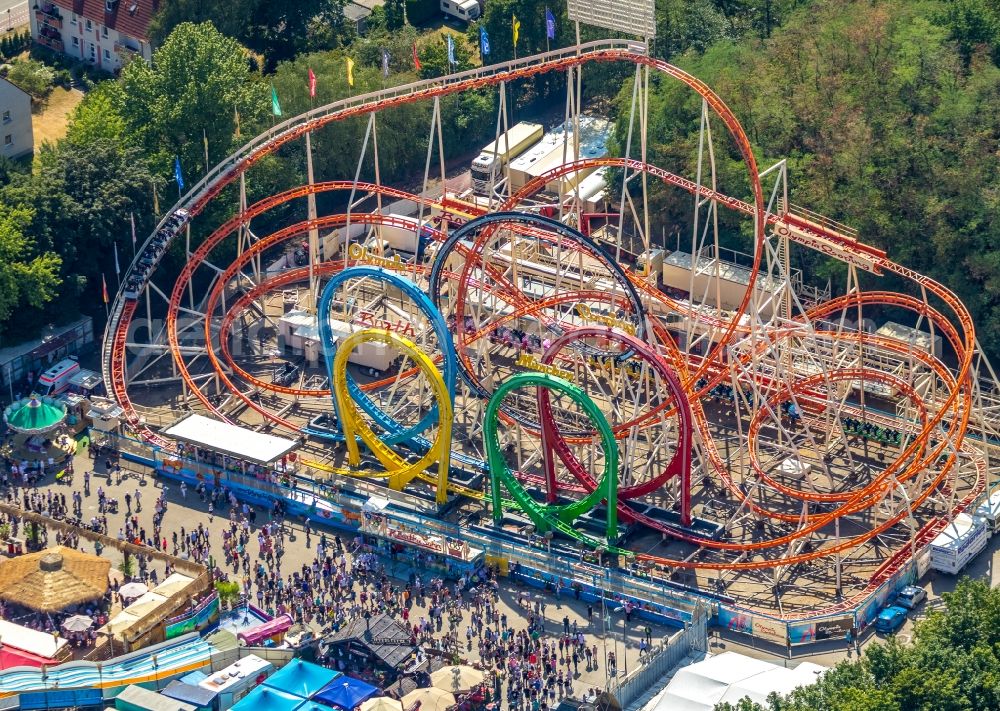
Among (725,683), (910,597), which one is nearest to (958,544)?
(910,597)

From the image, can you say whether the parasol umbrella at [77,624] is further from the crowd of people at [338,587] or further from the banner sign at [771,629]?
the banner sign at [771,629]

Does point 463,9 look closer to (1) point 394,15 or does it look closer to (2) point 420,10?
(2) point 420,10

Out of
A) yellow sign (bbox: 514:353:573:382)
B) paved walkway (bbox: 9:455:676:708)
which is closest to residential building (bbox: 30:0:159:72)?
paved walkway (bbox: 9:455:676:708)

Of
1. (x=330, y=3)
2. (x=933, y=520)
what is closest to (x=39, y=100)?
(x=330, y=3)

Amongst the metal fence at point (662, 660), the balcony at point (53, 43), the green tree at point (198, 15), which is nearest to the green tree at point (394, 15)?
the green tree at point (198, 15)

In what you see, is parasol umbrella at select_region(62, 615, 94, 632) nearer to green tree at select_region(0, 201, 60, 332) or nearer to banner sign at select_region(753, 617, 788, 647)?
green tree at select_region(0, 201, 60, 332)

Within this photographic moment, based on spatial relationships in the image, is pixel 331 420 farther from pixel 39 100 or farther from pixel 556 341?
pixel 39 100

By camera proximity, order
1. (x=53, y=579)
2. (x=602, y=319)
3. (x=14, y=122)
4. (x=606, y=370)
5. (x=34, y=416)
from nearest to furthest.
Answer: (x=53, y=579), (x=34, y=416), (x=602, y=319), (x=606, y=370), (x=14, y=122)

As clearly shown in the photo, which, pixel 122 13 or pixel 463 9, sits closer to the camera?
pixel 122 13
